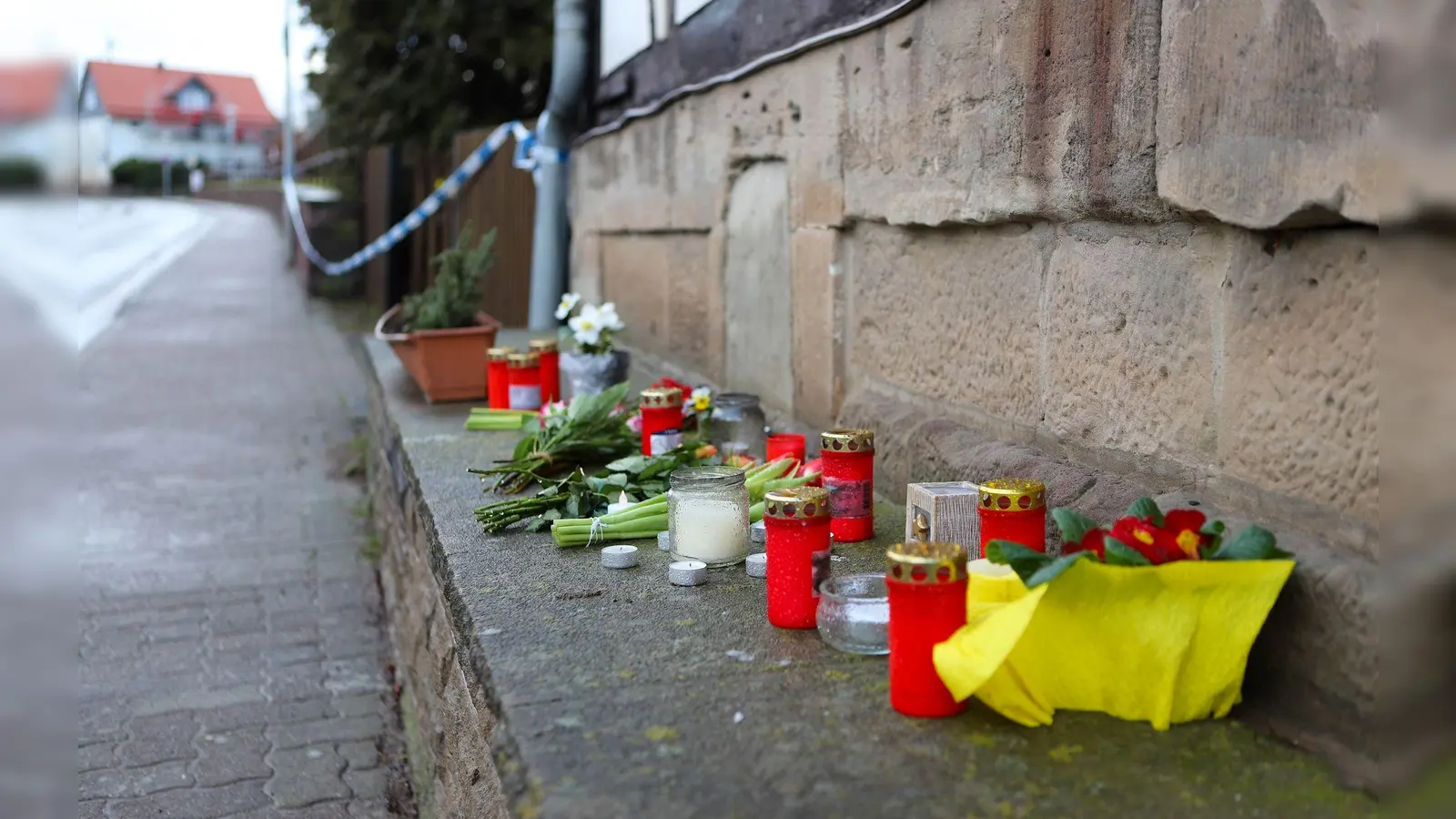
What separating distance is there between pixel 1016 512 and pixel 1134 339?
38 cm

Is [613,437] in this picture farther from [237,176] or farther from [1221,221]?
[237,176]

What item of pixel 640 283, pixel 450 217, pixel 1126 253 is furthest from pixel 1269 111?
pixel 450 217

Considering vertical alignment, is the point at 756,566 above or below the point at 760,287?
below

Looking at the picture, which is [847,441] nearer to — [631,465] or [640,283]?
[631,465]

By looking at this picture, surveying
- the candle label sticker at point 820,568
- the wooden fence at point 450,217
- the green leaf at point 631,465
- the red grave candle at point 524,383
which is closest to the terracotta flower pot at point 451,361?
the red grave candle at point 524,383

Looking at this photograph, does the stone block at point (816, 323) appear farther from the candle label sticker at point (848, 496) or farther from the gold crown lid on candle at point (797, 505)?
the gold crown lid on candle at point (797, 505)

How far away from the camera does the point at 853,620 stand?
6.57 ft

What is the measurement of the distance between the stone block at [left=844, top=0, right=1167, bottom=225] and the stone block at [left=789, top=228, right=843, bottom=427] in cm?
28

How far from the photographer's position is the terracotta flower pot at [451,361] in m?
4.82

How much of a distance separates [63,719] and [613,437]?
2.41 meters

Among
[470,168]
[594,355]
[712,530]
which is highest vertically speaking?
[470,168]

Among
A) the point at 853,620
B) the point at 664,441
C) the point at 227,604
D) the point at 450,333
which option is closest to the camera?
the point at 853,620

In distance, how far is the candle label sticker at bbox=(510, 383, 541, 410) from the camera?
431 centimetres

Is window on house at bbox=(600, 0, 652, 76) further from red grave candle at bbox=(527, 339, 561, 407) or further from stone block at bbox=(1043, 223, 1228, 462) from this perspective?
stone block at bbox=(1043, 223, 1228, 462)
